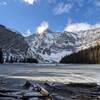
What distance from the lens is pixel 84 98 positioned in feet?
63.2

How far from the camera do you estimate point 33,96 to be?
1956 centimetres

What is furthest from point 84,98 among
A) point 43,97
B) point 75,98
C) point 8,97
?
point 8,97

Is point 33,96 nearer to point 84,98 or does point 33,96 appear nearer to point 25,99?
point 25,99

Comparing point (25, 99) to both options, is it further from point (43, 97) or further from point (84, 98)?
point (84, 98)

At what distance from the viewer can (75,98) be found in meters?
19.5

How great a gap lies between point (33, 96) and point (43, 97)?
805 mm

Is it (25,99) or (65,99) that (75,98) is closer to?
(65,99)

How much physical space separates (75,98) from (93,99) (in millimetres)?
1143

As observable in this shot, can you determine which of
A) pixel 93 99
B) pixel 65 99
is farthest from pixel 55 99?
pixel 93 99

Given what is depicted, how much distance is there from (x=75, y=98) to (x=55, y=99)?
1.24 m

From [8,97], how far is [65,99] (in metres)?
3.32

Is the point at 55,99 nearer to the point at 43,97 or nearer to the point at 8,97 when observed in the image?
the point at 43,97

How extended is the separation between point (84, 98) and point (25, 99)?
3.37 m

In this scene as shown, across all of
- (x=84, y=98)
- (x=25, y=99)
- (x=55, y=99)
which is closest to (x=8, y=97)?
(x=25, y=99)
